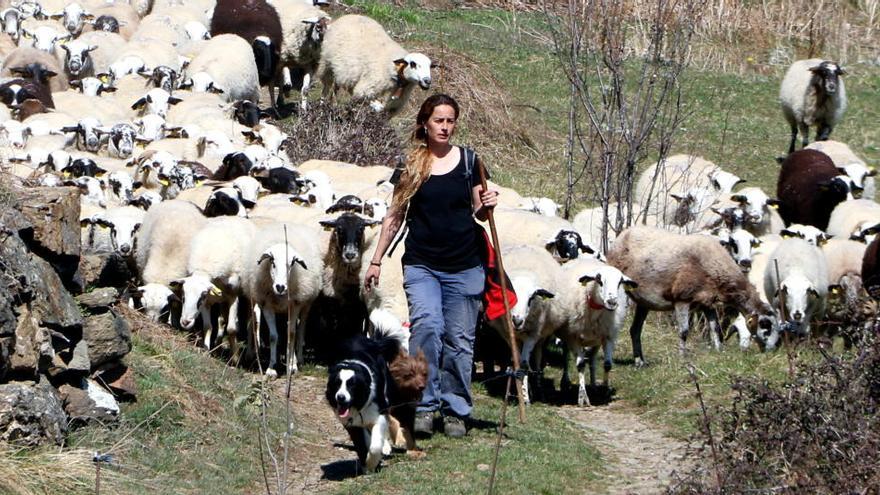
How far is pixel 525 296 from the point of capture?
Answer: 32.7ft

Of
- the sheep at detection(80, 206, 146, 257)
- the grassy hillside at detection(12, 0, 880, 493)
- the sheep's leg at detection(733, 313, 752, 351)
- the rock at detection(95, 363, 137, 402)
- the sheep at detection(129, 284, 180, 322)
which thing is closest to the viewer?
the grassy hillside at detection(12, 0, 880, 493)

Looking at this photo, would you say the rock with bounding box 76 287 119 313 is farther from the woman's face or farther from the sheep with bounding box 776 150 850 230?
the sheep with bounding box 776 150 850 230

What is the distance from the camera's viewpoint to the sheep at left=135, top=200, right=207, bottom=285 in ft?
37.5

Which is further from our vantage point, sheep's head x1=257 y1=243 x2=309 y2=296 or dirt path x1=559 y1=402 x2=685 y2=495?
sheep's head x1=257 y1=243 x2=309 y2=296

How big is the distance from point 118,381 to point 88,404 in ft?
1.87

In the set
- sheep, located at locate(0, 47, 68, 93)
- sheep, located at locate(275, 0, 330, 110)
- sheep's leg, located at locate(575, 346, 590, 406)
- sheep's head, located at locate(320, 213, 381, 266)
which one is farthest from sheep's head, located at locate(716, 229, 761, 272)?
sheep, located at locate(0, 47, 68, 93)

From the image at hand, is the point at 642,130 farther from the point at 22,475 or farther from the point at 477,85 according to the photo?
the point at 22,475

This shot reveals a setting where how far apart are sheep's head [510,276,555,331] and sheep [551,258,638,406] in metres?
0.48

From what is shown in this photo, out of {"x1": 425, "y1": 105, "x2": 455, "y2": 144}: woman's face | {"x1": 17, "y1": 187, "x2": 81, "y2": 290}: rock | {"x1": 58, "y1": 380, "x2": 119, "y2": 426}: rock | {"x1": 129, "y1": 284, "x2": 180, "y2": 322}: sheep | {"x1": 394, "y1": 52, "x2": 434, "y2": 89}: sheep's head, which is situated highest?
{"x1": 425, "y1": 105, "x2": 455, "y2": 144}: woman's face

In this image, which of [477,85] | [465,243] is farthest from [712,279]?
[477,85]

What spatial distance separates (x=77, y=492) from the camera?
6738 millimetres

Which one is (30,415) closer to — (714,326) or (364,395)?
(364,395)

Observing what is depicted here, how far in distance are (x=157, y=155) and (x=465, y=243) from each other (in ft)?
23.5

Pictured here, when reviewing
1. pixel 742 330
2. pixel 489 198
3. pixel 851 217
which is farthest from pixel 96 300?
pixel 851 217
